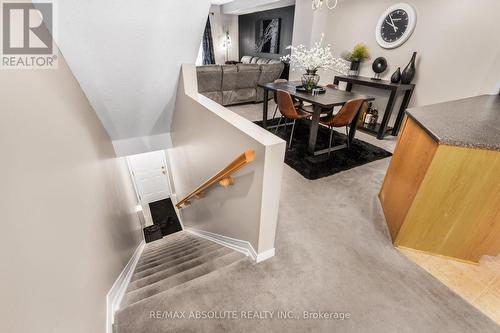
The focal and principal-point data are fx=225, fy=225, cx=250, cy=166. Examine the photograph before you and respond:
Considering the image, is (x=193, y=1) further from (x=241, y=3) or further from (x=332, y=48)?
(x=241, y=3)

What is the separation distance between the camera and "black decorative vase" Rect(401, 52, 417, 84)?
3.44 m

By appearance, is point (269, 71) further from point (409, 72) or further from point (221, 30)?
point (221, 30)

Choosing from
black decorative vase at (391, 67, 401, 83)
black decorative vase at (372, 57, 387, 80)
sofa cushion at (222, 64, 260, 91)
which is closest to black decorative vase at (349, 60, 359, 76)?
black decorative vase at (372, 57, 387, 80)

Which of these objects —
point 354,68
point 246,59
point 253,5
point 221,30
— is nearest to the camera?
point 354,68

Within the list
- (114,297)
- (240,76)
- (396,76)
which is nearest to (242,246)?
(114,297)

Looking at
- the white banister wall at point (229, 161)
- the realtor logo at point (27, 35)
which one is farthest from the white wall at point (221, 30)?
the realtor logo at point (27, 35)

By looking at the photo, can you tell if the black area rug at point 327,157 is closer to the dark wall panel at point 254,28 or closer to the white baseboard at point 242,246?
the white baseboard at point 242,246

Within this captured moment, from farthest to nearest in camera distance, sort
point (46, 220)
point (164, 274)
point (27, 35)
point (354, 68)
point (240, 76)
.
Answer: point (240, 76), point (354, 68), point (164, 274), point (27, 35), point (46, 220)

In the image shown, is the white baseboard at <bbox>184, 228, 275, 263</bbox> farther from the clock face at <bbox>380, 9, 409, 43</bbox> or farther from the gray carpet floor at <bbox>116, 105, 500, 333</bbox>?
the clock face at <bbox>380, 9, 409, 43</bbox>

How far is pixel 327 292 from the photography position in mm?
1479

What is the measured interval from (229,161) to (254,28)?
7044mm

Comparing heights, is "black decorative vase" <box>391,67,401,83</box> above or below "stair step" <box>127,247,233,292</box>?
above

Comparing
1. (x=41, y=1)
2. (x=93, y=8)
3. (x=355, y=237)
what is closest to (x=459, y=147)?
(x=355, y=237)

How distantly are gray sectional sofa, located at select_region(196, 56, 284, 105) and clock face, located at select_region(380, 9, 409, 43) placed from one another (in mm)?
2232
